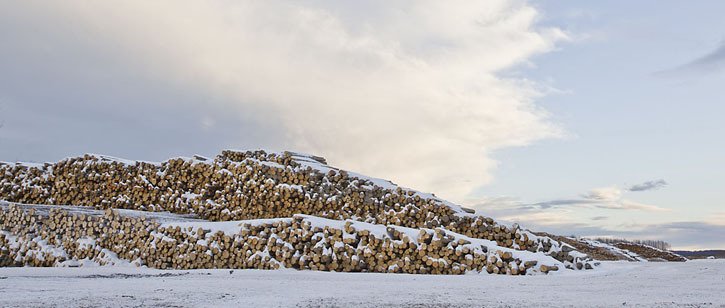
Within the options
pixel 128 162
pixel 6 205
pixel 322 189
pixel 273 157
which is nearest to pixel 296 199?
pixel 322 189

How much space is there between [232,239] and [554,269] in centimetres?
652

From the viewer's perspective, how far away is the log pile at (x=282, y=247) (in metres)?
11.6

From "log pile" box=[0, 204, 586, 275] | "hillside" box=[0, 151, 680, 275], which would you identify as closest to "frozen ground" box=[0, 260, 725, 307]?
"log pile" box=[0, 204, 586, 275]

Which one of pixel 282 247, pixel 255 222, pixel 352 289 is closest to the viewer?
pixel 352 289

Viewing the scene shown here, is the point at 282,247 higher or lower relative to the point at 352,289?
higher

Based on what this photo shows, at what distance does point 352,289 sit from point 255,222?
5.09 m

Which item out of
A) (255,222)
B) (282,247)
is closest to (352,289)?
(282,247)

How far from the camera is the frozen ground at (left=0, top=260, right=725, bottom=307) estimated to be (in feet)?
23.0

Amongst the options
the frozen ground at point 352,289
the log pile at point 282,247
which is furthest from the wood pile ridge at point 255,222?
the frozen ground at point 352,289

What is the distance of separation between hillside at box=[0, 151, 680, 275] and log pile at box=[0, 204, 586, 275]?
2 cm

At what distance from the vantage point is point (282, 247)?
12.2 meters

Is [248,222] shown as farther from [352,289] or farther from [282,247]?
[352,289]

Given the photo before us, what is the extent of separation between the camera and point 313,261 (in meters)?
11.8

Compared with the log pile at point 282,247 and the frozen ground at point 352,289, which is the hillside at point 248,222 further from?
the frozen ground at point 352,289
